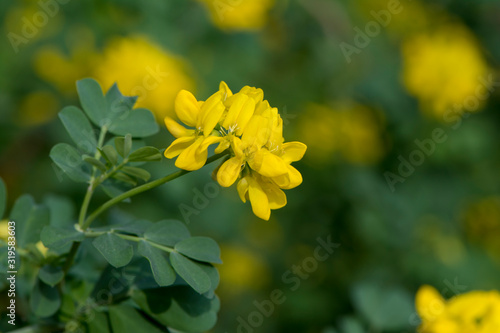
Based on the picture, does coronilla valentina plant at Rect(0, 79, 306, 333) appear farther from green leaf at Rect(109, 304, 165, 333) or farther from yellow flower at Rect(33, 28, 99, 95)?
yellow flower at Rect(33, 28, 99, 95)

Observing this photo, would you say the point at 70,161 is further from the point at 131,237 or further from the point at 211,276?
the point at 211,276

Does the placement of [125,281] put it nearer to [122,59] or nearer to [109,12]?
[122,59]

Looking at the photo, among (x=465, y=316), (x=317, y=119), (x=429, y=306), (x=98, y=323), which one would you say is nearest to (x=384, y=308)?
(x=429, y=306)

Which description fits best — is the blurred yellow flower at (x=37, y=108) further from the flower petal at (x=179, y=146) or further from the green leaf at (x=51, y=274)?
the flower petal at (x=179, y=146)

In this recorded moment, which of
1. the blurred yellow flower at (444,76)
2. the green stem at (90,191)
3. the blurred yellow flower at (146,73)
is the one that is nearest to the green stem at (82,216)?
the green stem at (90,191)

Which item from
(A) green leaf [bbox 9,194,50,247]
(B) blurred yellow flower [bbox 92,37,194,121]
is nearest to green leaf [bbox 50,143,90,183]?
(A) green leaf [bbox 9,194,50,247]

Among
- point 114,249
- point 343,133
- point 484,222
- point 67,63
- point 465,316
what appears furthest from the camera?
point 484,222
